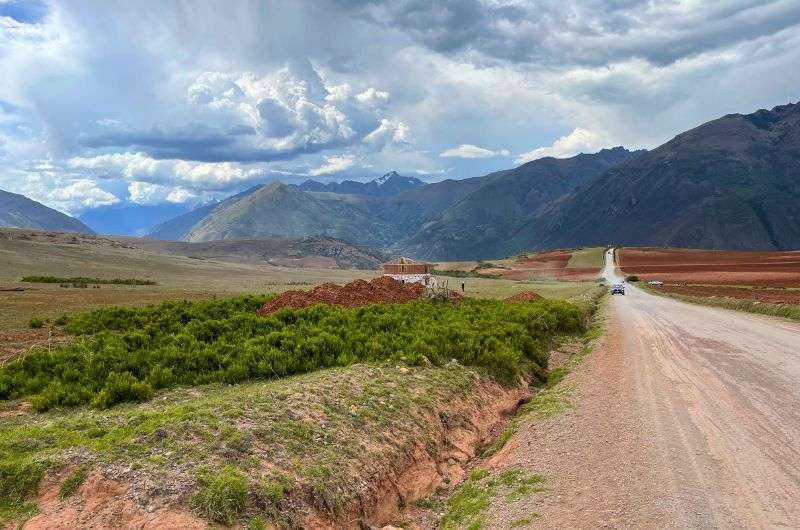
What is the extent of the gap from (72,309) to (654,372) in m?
37.6

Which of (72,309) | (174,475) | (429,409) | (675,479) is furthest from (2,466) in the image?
(72,309)

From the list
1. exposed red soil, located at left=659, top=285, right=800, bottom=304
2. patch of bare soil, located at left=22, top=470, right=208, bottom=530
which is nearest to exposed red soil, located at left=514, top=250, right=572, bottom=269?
exposed red soil, located at left=659, top=285, right=800, bottom=304

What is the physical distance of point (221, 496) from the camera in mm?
8062

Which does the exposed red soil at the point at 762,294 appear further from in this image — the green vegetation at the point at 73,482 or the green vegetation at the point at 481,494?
the green vegetation at the point at 73,482

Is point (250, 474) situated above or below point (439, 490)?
above

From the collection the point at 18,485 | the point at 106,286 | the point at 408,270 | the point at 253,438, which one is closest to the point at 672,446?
the point at 253,438

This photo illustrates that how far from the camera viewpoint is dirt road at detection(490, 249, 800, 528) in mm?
8102

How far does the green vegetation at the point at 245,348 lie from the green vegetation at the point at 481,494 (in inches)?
251

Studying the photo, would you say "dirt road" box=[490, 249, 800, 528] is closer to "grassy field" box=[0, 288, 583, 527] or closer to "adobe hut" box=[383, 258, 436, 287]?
"grassy field" box=[0, 288, 583, 527]

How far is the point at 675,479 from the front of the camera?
9.05 m

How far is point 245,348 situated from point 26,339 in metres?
12.4

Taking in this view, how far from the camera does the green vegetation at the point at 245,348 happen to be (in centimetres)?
1416

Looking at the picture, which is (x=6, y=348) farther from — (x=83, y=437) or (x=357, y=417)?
(x=357, y=417)

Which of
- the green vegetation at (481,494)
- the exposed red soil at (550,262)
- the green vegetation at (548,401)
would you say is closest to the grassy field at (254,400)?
the green vegetation at (548,401)
